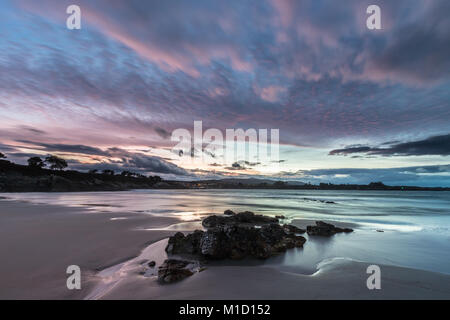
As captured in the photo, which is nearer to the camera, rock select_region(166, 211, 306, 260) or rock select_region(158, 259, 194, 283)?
rock select_region(158, 259, 194, 283)

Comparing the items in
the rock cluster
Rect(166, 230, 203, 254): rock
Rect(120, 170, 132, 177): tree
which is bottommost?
the rock cluster

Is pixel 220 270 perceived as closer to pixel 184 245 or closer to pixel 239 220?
pixel 184 245

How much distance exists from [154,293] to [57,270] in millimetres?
2892

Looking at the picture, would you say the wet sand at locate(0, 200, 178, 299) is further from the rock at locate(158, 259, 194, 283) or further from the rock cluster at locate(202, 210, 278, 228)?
the rock cluster at locate(202, 210, 278, 228)

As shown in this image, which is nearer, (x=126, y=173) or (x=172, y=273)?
(x=172, y=273)

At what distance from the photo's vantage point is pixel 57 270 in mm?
4852

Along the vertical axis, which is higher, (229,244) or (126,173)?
(126,173)

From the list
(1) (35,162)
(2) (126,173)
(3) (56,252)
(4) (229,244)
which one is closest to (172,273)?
(4) (229,244)

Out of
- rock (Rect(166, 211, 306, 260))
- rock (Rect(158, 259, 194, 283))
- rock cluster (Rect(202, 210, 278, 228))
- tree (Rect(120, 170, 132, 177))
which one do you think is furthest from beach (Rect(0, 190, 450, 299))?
tree (Rect(120, 170, 132, 177))

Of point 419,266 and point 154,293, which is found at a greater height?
point 154,293

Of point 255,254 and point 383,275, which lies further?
point 255,254

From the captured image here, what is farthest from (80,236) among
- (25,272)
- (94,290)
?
(94,290)

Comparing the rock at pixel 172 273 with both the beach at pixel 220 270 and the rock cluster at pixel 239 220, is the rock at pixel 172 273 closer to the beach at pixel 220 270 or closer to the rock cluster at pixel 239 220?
the beach at pixel 220 270
